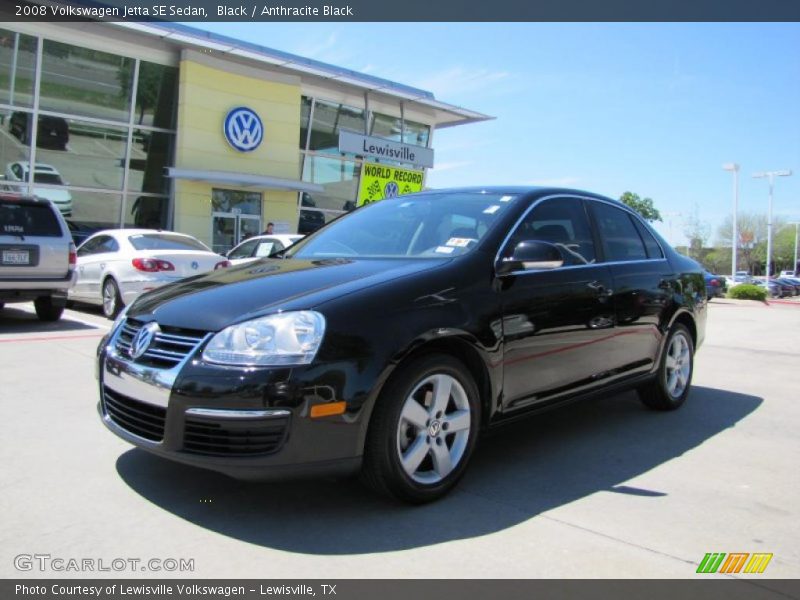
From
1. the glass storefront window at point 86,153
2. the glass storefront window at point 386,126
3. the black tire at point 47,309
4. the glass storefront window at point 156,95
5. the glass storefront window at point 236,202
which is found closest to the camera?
the black tire at point 47,309

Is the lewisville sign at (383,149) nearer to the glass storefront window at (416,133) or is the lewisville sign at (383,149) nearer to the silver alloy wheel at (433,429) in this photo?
the glass storefront window at (416,133)

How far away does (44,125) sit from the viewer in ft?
60.5

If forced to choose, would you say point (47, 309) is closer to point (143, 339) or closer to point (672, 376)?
point (143, 339)

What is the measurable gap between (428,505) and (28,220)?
7.83 meters

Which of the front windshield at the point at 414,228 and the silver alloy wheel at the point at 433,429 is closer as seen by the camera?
the silver alloy wheel at the point at 433,429

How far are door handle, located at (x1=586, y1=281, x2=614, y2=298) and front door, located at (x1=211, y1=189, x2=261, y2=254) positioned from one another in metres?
18.3

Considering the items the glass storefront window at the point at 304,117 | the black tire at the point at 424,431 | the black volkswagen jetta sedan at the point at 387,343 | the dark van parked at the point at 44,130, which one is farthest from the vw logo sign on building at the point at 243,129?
the black tire at the point at 424,431

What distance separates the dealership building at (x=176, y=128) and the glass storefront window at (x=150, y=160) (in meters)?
0.04

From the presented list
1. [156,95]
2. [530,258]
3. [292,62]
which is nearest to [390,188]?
[292,62]

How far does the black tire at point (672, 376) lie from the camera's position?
518 cm

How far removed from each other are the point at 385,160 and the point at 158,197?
8374 mm
